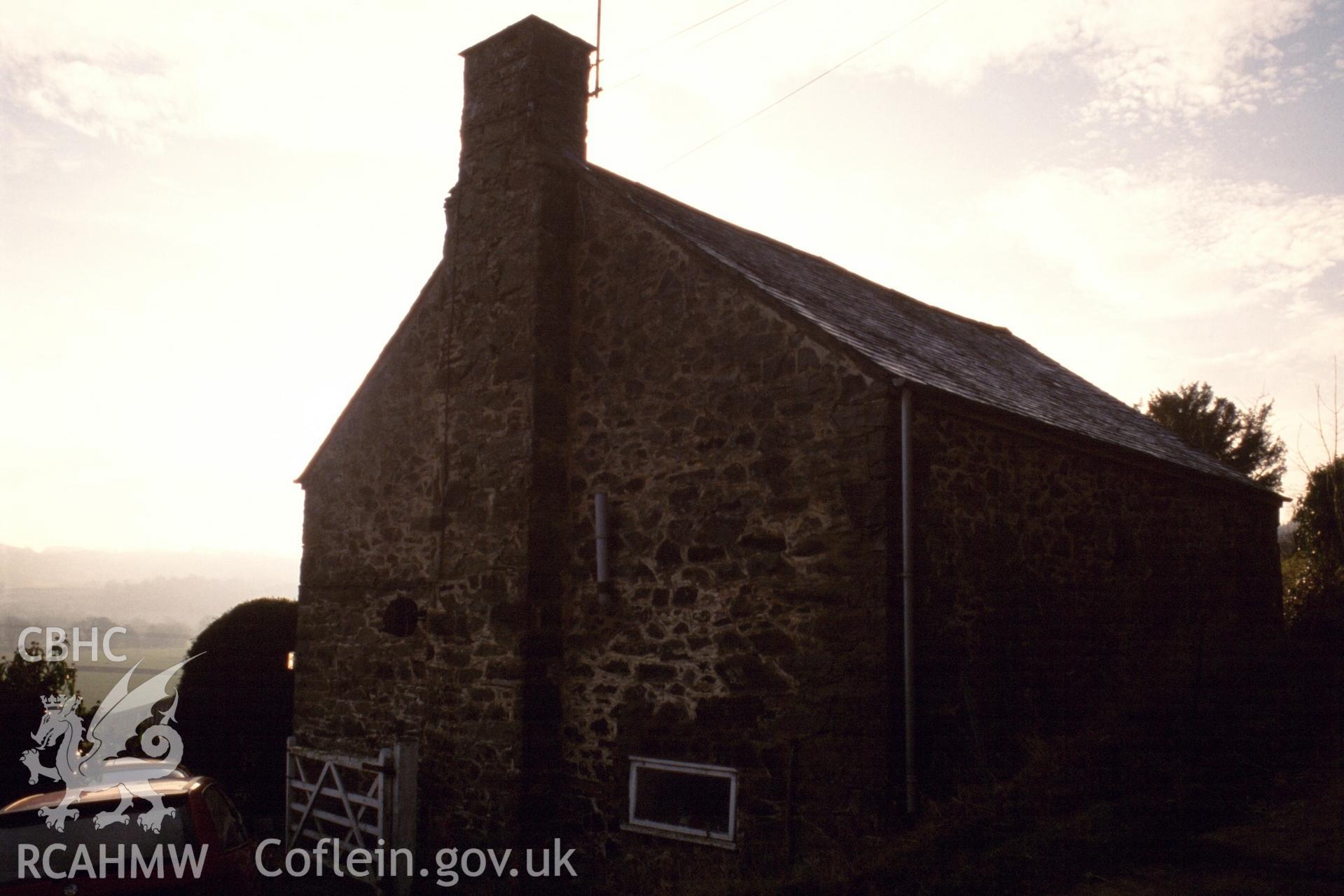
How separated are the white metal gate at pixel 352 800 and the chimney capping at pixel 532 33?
27.8 feet

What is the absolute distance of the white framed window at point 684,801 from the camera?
9.34 meters

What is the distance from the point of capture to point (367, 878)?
35.8 feet

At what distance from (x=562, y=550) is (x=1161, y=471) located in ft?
27.2

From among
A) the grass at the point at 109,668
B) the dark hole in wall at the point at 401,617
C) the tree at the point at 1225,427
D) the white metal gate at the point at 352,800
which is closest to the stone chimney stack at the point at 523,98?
the dark hole in wall at the point at 401,617

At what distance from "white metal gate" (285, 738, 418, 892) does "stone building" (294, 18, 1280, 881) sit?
1.05 feet

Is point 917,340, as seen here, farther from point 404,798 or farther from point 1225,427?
point 1225,427

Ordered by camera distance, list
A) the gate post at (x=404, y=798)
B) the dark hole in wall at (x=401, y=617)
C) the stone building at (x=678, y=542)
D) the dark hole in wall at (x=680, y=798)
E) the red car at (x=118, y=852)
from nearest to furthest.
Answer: the red car at (x=118, y=852), the stone building at (x=678, y=542), the dark hole in wall at (x=680, y=798), the gate post at (x=404, y=798), the dark hole in wall at (x=401, y=617)

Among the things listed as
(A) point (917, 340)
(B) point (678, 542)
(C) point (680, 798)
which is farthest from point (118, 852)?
(A) point (917, 340)

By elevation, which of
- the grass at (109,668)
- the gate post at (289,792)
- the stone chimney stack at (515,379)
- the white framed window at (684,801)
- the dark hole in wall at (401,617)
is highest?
the stone chimney stack at (515,379)

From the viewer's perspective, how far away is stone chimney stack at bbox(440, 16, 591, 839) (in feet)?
35.0

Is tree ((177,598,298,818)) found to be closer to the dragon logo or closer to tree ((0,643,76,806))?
the dragon logo

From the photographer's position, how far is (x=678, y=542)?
10.2 metres

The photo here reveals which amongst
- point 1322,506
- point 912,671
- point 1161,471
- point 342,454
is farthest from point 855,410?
point 1322,506

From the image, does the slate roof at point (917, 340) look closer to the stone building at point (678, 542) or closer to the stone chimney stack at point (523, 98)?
the stone building at point (678, 542)
